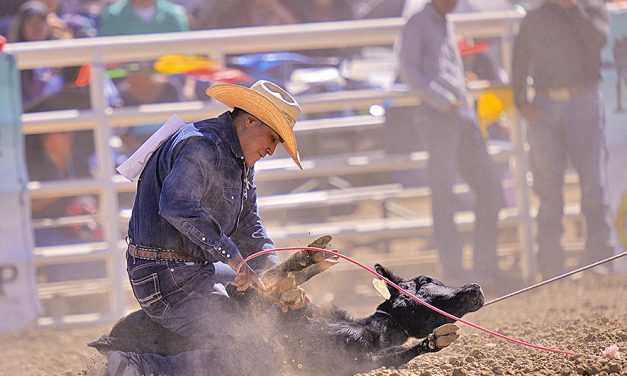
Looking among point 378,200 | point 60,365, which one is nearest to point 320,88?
point 378,200

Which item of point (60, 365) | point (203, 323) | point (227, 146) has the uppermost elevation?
point (227, 146)

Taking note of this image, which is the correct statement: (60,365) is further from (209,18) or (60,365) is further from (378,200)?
(209,18)

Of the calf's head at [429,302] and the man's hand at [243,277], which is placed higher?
the man's hand at [243,277]

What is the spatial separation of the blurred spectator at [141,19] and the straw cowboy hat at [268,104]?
4.15 meters

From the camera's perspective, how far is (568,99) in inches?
314

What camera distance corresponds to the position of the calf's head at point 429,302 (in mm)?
4555

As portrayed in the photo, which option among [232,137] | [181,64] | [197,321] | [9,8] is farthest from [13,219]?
[232,137]

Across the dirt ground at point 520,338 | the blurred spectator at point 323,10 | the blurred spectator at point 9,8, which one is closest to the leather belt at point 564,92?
the dirt ground at point 520,338

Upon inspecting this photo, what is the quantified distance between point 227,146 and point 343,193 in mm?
3760

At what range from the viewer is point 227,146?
4289 mm

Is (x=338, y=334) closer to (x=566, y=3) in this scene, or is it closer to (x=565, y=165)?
(x=565, y=165)

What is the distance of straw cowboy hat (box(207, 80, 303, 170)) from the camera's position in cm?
426

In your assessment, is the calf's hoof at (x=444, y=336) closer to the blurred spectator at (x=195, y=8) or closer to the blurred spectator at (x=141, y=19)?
the blurred spectator at (x=141, y=19)

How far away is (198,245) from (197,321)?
0.35 meters
